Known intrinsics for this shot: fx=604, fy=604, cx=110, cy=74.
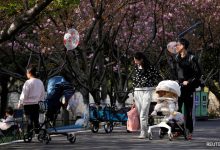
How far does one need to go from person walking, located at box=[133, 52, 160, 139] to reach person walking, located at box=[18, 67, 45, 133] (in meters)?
1.98

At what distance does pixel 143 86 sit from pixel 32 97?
2263 millimetres

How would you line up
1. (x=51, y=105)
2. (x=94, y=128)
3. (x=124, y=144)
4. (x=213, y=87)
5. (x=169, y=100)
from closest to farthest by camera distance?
(x=124, y=144) → (x=169, y=100) → (x=51, y=105) → (x=94, y=128) → (x=213, y=87)

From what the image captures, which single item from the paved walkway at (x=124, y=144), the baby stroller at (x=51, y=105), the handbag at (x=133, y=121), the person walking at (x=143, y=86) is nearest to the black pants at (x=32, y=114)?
the baby stroller at (x=51, y=105)

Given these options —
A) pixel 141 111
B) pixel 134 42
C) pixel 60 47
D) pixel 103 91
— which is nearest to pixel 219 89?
pixel 134 42

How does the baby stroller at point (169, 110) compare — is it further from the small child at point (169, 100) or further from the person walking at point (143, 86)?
the person walking at point (143, 86)

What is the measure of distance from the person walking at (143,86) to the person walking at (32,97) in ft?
6.49

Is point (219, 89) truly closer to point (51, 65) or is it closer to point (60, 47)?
point (51, 65)

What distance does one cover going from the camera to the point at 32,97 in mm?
12055

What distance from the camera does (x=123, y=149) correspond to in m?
10.1

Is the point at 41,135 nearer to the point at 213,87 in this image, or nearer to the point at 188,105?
the point at 188,105

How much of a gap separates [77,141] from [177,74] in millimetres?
2431

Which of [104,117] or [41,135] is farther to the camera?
[104,117]

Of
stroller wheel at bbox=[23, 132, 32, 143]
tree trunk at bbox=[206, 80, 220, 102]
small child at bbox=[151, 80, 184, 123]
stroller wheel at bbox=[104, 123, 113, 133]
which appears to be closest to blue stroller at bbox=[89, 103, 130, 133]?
stroller wheel at bbox=[104, 123, 113, 133]

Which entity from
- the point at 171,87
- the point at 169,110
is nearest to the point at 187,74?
the point at 171,87
